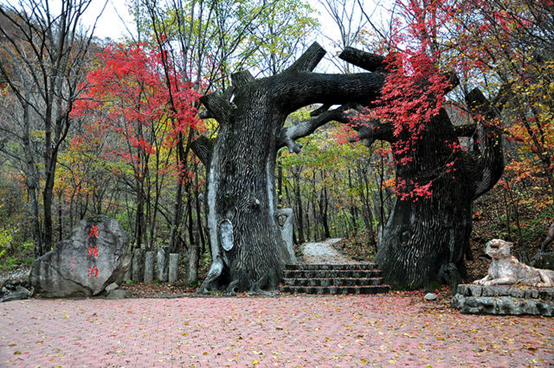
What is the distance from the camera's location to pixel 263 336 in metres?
4.45

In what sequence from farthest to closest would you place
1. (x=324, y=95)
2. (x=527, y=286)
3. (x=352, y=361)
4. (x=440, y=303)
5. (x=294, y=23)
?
(x=294, y=23), (x=324, y=95), (x=440, y=303), (x=527, y=286), (x=352, y=361)

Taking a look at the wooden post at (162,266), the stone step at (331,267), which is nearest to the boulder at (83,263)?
the wooden post at (162,266)

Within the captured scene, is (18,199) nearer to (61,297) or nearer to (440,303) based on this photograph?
(61,297)

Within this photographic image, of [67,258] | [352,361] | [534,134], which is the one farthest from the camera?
[534,134]

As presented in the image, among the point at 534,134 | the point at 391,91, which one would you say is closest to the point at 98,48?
the point at 391,91

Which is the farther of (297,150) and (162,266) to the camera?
(162,266)

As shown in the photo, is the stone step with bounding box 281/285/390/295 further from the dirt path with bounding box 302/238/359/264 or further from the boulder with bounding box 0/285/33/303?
the boulder with bounding box 0/285/33/303

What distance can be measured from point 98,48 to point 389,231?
428 inches

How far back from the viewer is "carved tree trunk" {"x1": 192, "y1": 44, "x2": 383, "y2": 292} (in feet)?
27.5

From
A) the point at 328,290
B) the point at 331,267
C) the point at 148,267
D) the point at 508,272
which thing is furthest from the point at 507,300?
the point at 148,267

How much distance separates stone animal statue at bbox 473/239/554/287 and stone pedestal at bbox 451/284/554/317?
0.15 meters

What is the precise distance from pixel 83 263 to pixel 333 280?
5.58m

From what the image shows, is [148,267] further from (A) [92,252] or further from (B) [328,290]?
(B) [328,290]

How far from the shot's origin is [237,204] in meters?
8.65
